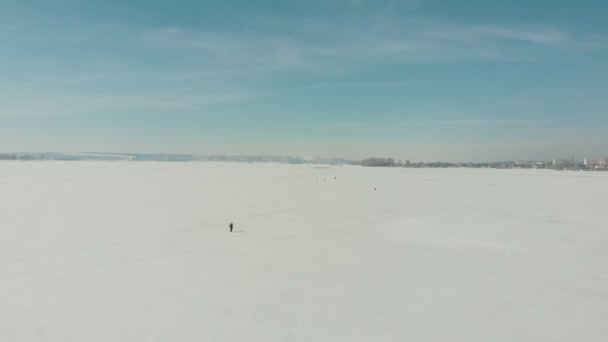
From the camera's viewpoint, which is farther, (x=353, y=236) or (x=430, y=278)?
(x=353, y=236)

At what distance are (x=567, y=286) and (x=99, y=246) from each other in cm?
1018

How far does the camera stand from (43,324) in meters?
4.89

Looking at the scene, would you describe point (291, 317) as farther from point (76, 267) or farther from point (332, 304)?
A: point (76, 267)

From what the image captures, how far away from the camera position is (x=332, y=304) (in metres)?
5.62

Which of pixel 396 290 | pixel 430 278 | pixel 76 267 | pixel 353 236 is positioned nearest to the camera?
pixel 396 290

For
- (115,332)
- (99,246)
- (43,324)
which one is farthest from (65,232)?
(115,332)

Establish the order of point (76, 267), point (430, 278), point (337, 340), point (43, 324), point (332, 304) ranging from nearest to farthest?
point (337, 340)
point (43, 324)
point (332, 304)
point (430, 278)
point (76, 267)

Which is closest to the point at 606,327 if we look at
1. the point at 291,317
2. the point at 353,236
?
the point at 291,317

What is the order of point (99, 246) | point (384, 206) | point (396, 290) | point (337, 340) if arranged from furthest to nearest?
point (384, 206)
point (99, 246)
point (396, 290)
point (337, 340)

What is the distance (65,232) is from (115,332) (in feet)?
24.7

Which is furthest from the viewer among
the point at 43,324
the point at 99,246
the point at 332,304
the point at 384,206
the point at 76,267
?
the point at 384,206

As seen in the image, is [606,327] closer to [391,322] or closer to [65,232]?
[391,322]

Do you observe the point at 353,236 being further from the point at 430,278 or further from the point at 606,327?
the point at 606,327

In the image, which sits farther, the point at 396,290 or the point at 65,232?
the point at 65,232
